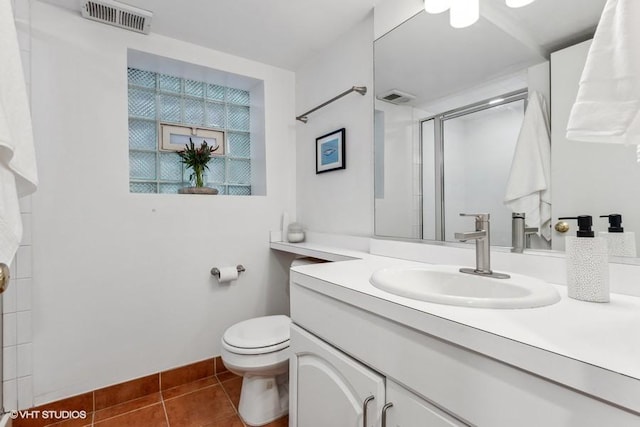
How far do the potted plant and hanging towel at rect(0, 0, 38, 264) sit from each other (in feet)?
3.89

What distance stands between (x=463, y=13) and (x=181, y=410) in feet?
7.39

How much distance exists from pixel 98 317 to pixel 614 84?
2.12m

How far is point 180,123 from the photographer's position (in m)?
2.03

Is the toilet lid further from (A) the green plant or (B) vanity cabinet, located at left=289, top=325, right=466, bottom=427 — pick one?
(A) the green plant

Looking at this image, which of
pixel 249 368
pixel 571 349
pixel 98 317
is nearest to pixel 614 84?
pixel 571 349

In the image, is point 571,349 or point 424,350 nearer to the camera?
point 571,349

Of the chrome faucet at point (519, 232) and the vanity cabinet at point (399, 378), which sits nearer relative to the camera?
the vanity cabinet at point (399, 378)

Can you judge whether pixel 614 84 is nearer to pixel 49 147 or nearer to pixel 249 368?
pixel 249 368

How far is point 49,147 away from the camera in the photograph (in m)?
1.46

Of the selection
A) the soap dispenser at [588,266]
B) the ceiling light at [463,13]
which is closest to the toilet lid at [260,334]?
the soap dispenser at [588,266]

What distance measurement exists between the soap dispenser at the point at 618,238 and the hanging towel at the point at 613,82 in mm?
396

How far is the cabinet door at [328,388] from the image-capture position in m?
0.74

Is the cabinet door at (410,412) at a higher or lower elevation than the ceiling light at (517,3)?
lower

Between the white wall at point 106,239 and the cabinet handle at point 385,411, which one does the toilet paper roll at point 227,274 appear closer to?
the white wall at point 106,239
